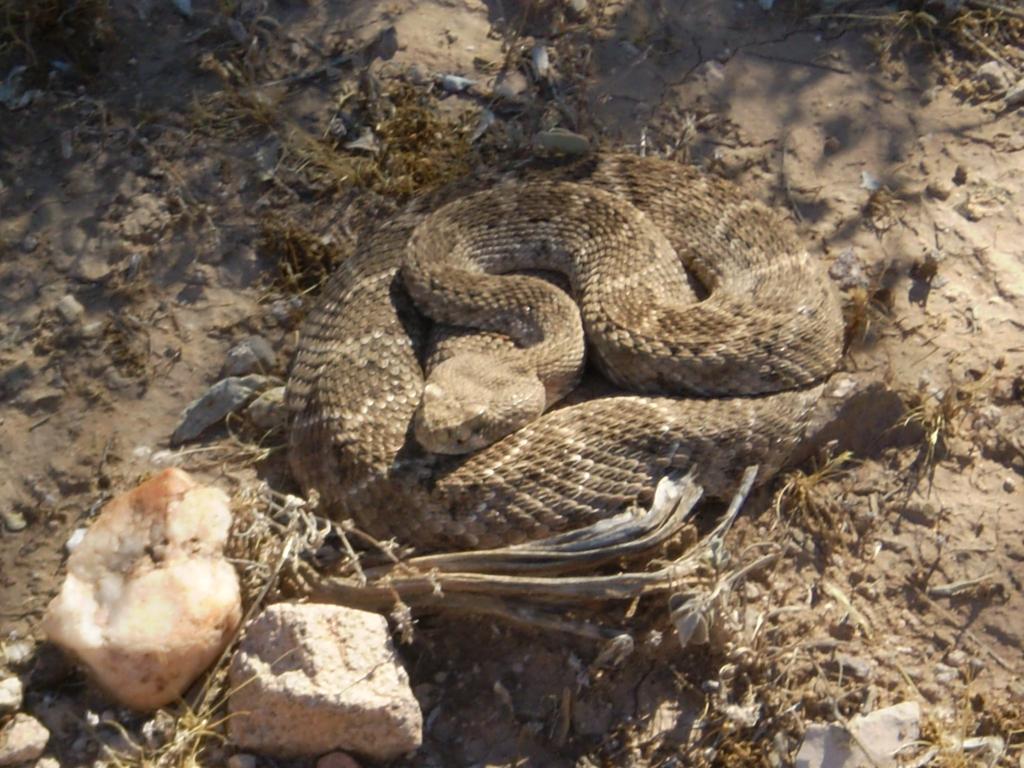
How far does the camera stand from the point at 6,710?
12.8 ft

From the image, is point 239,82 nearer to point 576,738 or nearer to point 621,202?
point 621,202

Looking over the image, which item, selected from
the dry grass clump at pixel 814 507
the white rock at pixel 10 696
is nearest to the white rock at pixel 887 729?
the dry grass clump at pixel 814 507

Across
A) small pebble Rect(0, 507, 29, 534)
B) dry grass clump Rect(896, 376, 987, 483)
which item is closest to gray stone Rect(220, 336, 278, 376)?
small pebble Rect(0, 507, 29, 534)

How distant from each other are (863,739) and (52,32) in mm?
4887

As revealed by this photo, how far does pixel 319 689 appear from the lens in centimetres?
367

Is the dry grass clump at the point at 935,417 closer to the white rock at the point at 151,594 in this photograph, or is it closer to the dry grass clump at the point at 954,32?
the dry grass clump at the point at 954,32

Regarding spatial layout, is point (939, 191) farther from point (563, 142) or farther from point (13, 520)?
point (13, 520)

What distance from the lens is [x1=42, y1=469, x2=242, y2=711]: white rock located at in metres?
3.85

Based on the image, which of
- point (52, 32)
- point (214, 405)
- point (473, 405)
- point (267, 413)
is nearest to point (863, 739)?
point (473, 405)

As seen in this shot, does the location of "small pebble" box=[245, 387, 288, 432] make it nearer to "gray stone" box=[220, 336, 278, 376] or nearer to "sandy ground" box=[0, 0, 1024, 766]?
"sandy ground" box=[0, 0, 1024, 766]

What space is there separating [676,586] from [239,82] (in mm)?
3336

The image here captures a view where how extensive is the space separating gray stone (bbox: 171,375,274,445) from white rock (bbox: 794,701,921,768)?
2.57m

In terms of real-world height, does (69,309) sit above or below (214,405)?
above

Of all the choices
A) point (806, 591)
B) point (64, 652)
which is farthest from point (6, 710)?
point (806, 591)
